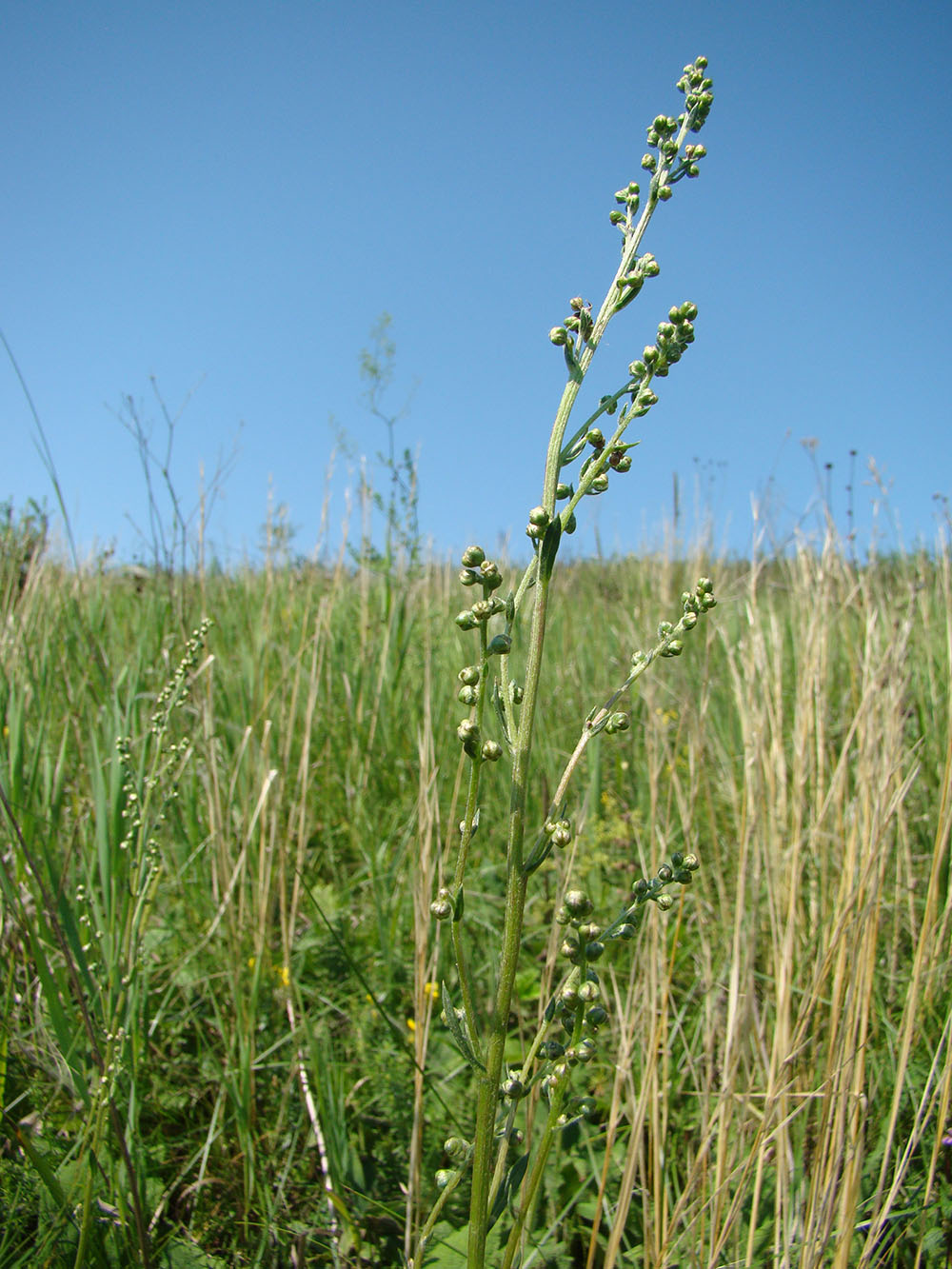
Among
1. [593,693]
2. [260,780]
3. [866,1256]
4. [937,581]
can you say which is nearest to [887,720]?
[866,1256]

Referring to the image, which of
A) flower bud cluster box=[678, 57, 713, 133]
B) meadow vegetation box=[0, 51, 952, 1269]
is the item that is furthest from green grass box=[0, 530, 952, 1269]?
flower bud cluster box=[678, 57, 713, 133]

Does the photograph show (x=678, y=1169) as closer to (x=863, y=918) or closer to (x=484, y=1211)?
(x=863, y=918)

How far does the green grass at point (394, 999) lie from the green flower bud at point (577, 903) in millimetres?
367

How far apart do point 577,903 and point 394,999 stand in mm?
1258

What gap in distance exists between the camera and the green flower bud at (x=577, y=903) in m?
0.73

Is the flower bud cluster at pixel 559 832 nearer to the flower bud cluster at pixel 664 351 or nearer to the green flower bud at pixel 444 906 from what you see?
the green flower bud at pixel 444 906

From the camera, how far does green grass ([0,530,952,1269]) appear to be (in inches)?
45.9

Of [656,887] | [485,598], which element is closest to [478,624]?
[485,598]

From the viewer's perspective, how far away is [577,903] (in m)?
0.74

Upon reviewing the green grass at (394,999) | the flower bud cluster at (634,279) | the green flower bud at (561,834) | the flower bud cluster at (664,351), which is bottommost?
the green grass at (394,999)

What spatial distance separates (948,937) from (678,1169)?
79 centimetres

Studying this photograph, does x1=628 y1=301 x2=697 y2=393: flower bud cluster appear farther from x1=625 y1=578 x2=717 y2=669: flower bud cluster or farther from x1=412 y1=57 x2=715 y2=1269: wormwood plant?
x1=625 y1=578 x2=717 y2=669: flower bud cluster

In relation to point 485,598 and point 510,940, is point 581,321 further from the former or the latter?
point 510,940

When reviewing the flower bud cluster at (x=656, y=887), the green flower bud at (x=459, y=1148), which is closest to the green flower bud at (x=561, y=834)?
the flower bud cluster at (x=656, y=887)
